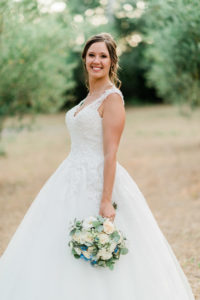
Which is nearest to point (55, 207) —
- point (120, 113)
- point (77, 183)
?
point (77, 183)

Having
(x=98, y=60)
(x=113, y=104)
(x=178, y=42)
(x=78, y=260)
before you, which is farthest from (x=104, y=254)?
(x=178, y=42)

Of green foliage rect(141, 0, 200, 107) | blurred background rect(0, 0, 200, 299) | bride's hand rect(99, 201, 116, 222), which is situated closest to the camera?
bride's hand rect(99, 201, 116, 222)

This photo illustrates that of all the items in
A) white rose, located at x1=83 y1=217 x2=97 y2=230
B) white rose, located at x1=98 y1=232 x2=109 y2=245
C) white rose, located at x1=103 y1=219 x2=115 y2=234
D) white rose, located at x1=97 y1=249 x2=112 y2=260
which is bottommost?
white rose, located at x1=97 y1=249 x2=112 y2=260

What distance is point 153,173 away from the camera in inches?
461

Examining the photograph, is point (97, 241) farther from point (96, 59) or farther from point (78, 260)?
point (96, 59)

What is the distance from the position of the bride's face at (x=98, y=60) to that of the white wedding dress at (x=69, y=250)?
0.64 ft

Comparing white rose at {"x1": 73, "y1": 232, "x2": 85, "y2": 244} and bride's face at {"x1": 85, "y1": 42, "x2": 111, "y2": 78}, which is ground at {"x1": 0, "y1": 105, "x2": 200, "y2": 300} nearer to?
white rose at {"x1": 73, "y1": 232, "x2": 85, "y2": 244}

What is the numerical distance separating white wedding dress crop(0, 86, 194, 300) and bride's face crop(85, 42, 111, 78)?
0.19 meters

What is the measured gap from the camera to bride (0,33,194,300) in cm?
295

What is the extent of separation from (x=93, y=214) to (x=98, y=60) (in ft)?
3.86

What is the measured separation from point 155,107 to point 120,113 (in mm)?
34063

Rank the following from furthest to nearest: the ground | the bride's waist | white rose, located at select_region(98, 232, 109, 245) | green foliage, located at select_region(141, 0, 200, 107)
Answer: green foliage, located at select_region(141, 0, 200, 107) < the ground < the bride's waist < white rose, located at select_region(98, 232, 109, 245)

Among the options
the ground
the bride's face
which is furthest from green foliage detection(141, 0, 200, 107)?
the bride's face

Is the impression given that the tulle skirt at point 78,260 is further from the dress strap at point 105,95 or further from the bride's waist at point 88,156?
the dress strap at point 105,95
